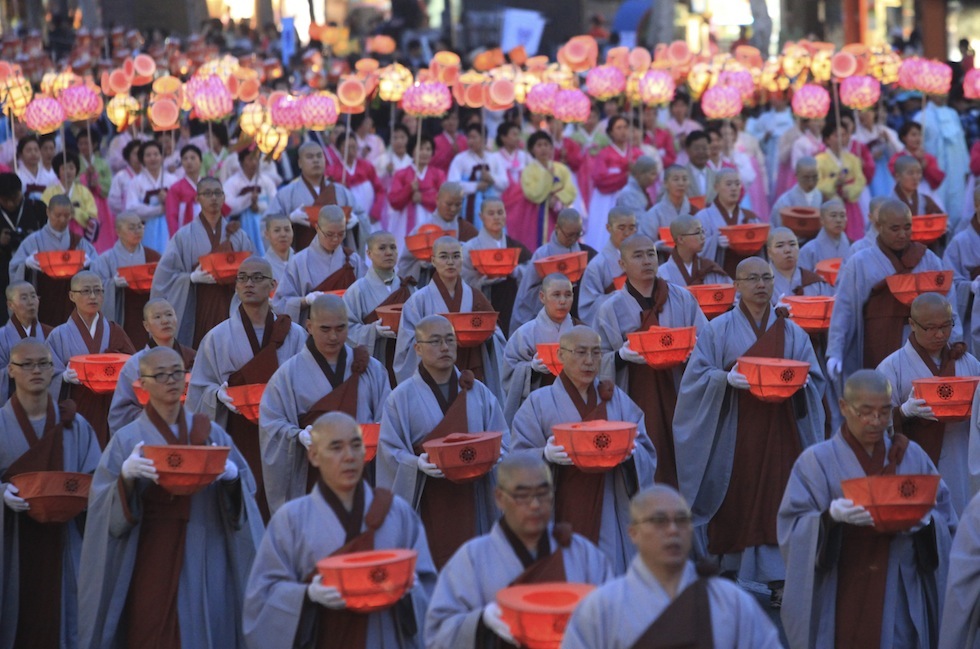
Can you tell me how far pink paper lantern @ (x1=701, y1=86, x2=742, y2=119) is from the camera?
1625 centimetres

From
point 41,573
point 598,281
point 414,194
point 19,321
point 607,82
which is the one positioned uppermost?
point 607,82

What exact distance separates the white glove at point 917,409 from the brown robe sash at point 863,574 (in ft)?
3.44

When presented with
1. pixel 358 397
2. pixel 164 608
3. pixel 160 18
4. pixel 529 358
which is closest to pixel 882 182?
pixel 529 358

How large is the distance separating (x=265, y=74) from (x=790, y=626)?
1690 centimetres

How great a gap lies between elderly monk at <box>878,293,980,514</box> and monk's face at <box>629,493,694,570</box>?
Result: 3.16 meters

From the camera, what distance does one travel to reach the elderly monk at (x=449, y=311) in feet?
32.4

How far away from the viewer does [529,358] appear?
9.60 meters

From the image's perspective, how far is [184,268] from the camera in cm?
1224

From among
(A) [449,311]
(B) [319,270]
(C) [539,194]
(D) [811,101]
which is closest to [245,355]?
(A) [449,311]

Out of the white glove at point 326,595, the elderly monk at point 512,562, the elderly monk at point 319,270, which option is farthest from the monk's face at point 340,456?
the elderly monk at point 319,270

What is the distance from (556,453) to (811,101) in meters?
9.81

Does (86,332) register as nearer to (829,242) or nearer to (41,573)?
(41,573)

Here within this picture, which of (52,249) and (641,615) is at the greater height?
(52,249)

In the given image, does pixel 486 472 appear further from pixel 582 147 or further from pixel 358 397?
pixel 582 147
